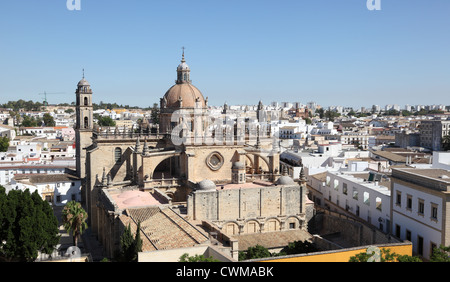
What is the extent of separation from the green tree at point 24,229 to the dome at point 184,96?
1670 centimetres

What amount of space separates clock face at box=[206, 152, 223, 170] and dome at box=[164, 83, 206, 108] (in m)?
5.81

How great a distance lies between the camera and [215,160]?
37812mm

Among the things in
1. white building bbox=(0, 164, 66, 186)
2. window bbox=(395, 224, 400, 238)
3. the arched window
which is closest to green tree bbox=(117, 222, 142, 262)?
window bbox=(395, 224, 400, 238)

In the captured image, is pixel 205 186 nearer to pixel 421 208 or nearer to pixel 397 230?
pixel 397 230

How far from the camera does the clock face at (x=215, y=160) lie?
37344 millimetres

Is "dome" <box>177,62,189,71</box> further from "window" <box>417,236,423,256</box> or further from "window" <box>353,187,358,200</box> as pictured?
"window" <box>417,236,423,256</box>

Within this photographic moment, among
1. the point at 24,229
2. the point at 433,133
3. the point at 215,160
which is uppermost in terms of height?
the point at 215,160

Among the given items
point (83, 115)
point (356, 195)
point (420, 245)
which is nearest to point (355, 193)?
point (356, 195)

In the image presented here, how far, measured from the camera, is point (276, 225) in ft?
109

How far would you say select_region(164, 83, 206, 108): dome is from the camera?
41.1 m

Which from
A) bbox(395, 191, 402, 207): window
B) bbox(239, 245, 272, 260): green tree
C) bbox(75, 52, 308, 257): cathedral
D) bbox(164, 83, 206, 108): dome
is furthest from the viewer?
bbox(164, 83, 206, 108): dome

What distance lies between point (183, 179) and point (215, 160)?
129 inches
